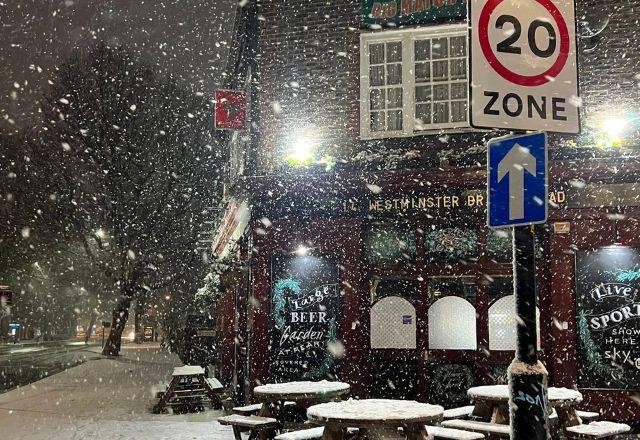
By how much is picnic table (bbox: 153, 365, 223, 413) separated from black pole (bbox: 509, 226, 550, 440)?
8.69 metres

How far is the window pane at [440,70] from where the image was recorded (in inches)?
461

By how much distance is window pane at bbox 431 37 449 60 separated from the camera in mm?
11758

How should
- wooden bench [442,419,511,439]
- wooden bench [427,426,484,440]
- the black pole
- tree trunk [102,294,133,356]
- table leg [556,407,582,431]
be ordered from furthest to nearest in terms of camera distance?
tree trunk [102,294,133,356] → table leg [556,407,582,431] → wooden bench [442,419,511,439] → wooden bench [427,426,484,440] → the black pole

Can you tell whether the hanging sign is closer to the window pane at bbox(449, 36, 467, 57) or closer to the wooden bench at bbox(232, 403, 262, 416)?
the window pane at bbox(449, 36, 467, 57)

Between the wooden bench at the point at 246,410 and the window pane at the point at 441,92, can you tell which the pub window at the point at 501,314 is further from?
the wooden bench at the point at 246,410

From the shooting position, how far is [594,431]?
24.5 feet

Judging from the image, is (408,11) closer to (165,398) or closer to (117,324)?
(165,398)

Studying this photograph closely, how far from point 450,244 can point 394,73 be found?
3.19 metres

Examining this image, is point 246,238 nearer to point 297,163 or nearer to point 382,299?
point 297,163

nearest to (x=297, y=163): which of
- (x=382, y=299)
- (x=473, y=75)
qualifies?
(x=382, y=299)

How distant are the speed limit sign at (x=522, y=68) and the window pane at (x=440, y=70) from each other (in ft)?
22.0

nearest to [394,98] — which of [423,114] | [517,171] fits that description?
[423,114]

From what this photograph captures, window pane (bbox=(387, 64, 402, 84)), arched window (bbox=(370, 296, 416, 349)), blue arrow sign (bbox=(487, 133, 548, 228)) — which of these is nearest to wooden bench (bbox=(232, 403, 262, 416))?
arched window (bbox=(370, 296, 416, 349))

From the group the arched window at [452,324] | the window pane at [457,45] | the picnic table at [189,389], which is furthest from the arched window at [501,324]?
the picnic table at [189,389]
